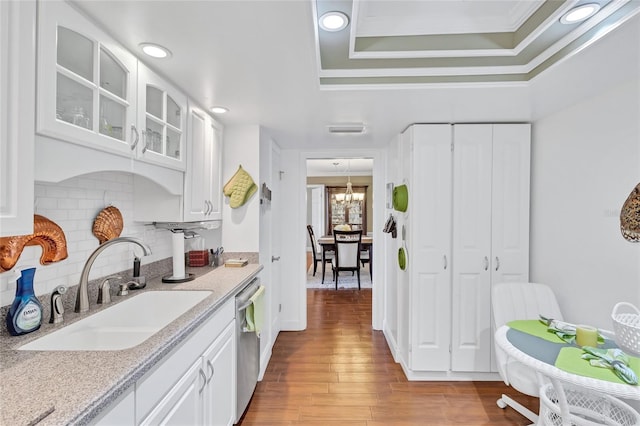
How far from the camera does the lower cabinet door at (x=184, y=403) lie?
1.13m

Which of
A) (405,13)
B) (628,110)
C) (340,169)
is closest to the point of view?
(405,13)

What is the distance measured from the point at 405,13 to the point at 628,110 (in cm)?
134

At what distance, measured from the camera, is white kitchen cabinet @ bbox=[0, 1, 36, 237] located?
Result: 0.86 m

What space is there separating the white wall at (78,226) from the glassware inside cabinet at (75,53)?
0.54m

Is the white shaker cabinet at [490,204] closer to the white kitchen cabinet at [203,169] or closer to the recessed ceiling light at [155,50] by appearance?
the white kitchen cabinet at [203,169]

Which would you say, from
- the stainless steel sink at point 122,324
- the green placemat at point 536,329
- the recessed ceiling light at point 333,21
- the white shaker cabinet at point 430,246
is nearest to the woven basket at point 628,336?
the green placemat at point 536,329

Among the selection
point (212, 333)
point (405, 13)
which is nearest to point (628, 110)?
point (405, 13)

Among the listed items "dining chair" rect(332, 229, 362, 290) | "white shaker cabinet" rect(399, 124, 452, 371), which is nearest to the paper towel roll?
"white shaker cabinet" rect(399, 124, 452, 371)

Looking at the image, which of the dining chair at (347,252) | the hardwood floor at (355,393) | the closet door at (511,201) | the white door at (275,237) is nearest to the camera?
the hardwood floor at (355,393)

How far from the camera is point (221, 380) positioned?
175cm

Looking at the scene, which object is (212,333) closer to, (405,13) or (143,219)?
(143,219)

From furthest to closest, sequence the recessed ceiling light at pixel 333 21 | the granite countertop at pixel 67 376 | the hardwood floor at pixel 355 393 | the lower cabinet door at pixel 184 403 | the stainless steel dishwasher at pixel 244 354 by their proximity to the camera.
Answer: the hardwood floor at pixel 355 393, the stainless steel dishwasher at pixel 244 354, the recessed ceiling light at pixel 333 21, the lower cabinet door at pixel 184 403, the granite countertop at pixel 67 376

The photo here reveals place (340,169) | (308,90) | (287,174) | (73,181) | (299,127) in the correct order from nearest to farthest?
(73,181) < (308,90) < (299,127) < (287,174) < (340,169)

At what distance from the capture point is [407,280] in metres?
2.72
